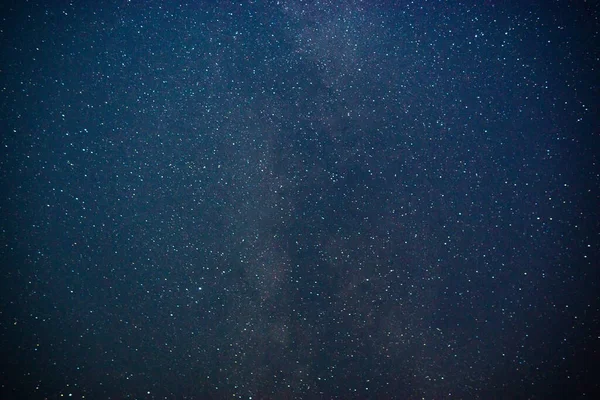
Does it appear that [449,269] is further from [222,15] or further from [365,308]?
[222,15]

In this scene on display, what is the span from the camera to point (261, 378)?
639 mm

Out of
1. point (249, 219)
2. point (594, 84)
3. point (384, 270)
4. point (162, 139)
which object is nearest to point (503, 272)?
point (384, 270)

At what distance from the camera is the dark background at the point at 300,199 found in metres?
0.59

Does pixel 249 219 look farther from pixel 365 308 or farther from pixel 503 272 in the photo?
pixel 503 272

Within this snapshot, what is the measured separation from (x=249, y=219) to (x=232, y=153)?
133 millimetres

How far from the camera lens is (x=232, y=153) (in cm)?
62

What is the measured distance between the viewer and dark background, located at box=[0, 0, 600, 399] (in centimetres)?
59

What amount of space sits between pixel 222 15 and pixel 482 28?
1.58 ft

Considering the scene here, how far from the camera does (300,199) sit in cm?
62

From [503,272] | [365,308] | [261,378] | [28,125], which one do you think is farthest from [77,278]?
[503,272]

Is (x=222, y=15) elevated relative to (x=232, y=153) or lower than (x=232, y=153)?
elevated

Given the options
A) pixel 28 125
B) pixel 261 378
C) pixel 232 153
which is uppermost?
pixel 28 125

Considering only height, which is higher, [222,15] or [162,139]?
[222,15]

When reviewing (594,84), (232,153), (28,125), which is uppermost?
(28,125)
